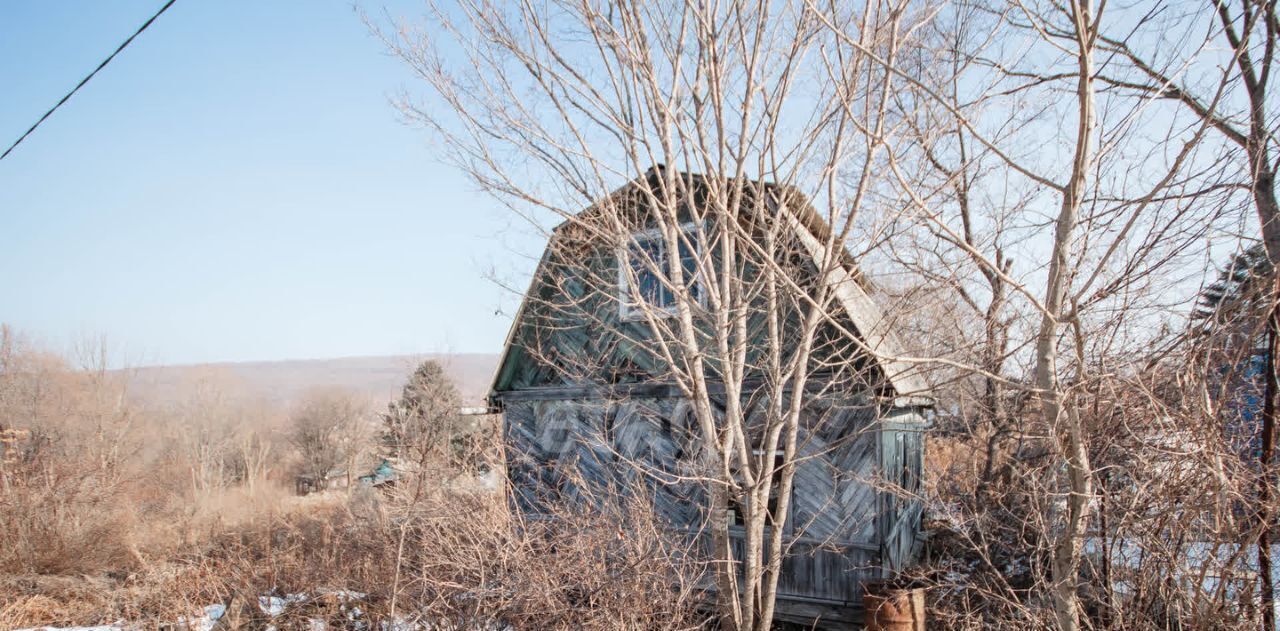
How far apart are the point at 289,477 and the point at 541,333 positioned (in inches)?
1168

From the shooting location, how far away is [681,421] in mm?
9227

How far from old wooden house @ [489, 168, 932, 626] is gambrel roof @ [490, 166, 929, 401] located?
0.03 m

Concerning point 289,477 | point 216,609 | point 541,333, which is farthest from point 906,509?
point 289,477

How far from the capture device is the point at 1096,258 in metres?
5.22

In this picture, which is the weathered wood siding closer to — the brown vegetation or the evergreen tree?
the brown vegetation

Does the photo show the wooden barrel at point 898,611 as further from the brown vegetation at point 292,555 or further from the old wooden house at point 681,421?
the brown vegetation at point 292,555

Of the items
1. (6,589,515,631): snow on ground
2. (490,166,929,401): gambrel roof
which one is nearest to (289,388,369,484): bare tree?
(490,166,929,401): gambrel roof

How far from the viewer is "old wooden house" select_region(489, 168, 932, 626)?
→ 24.0 feet

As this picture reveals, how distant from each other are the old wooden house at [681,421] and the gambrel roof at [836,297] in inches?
1.3

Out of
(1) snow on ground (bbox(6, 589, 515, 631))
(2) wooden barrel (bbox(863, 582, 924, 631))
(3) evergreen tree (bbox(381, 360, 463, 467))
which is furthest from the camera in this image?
(3) evergreen tree (bbox(381, 360, 463, 467))

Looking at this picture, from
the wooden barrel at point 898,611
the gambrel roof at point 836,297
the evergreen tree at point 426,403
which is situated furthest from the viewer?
the evergreen tree at point 426,403

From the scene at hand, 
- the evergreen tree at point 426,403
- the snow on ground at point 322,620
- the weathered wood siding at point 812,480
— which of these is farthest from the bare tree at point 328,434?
the snow on ground at point 322,620

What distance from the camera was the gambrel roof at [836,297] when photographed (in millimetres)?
5766

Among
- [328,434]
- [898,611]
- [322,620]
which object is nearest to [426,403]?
[328,434]
